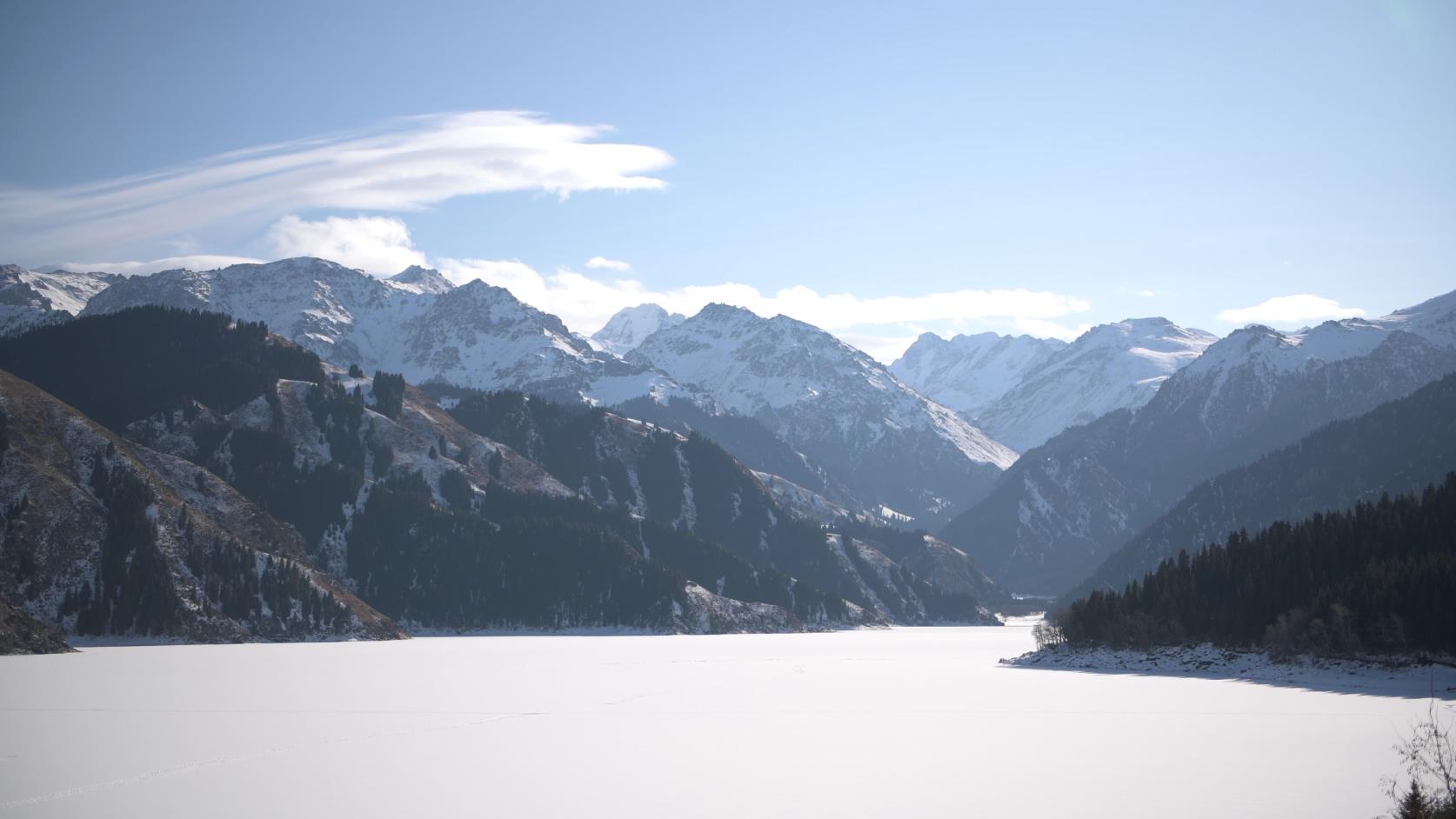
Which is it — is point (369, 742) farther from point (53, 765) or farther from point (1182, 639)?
point (1182, 639)

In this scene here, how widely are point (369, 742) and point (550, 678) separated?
178 ft

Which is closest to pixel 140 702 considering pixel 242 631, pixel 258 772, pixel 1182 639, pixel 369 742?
pixel 369 742

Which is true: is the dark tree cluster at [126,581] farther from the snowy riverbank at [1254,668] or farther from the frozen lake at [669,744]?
the snowy riverbank at [1254,668]

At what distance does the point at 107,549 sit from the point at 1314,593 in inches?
6354

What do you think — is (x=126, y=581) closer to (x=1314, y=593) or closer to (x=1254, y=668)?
(x=1254, y=668)

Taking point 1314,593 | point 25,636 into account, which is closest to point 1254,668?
point 1314,593

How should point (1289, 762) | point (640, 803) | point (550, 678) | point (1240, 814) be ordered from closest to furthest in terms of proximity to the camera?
point (1240, 814), point (640, 803), point (1289, 762), point (550, 678)

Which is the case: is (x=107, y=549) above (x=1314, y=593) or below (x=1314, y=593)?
below

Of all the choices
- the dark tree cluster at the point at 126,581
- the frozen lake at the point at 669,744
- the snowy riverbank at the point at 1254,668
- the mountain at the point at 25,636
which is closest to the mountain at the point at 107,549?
the dark tree cluster at the point at 126,581

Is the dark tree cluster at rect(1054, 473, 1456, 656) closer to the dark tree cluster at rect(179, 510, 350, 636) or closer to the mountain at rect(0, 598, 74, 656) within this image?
the dark tree cluster at rect(179, 510, 350, 636)

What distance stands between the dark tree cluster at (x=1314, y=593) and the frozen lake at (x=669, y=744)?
11.9m

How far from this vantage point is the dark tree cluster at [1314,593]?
4801 inches

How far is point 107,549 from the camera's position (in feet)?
589

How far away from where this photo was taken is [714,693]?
362ft
